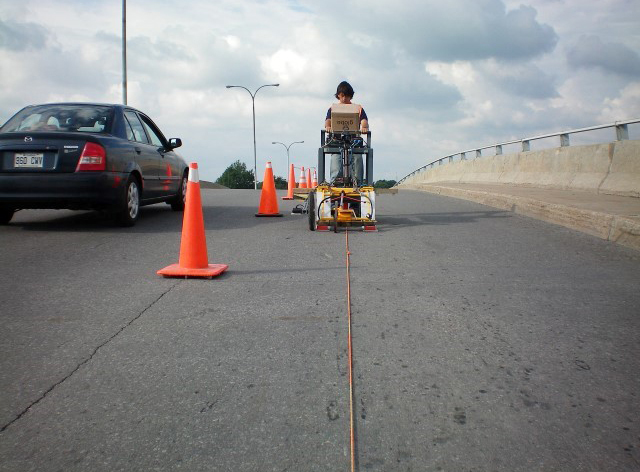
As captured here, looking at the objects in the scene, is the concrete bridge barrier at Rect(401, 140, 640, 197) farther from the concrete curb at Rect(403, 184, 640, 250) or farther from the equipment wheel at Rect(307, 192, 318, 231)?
the equipment wheel at Rect(307, 192, 318, 231)

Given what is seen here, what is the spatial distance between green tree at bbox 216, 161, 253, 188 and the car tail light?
12404 cm

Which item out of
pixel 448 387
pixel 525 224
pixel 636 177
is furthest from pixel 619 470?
pixel 636 177

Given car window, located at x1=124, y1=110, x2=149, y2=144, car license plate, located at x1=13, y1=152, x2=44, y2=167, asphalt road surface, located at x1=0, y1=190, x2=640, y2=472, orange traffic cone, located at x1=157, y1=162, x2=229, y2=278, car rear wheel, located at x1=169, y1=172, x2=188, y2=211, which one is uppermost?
car window, located at x1=124, y1=110, x2=149, y2=144

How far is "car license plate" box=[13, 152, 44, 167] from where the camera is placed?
7.91 meters

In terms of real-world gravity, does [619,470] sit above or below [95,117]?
below

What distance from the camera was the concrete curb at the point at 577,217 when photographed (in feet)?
25.1

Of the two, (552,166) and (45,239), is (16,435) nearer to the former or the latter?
(45,239)

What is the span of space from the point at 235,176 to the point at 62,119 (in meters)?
128

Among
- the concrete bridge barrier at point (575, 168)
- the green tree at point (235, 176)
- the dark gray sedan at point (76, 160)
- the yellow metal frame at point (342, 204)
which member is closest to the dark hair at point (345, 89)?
the yellow metal frame at point (342, 204)

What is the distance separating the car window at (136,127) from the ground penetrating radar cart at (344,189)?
8.75ft

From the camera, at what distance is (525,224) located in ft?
32.5

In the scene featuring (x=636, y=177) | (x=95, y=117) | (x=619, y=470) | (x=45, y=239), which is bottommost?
(x=619, y=470)

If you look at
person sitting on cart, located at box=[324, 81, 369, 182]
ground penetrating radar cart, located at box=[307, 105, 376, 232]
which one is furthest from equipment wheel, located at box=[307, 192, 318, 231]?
person sitting on cart, located at box=[324, 81, 369, 182]

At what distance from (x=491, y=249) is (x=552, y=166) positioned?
27.5 feet
